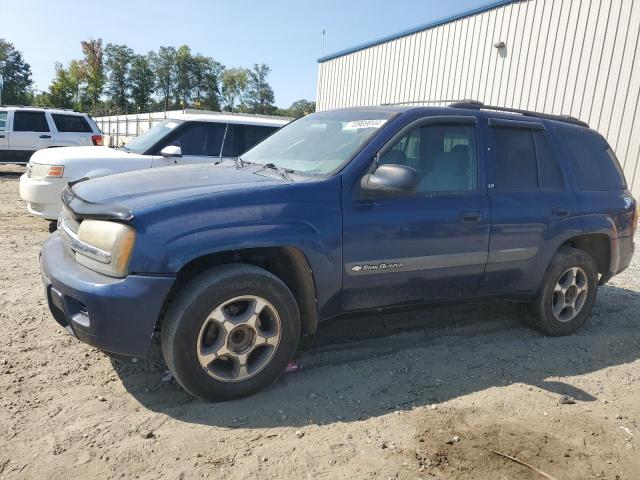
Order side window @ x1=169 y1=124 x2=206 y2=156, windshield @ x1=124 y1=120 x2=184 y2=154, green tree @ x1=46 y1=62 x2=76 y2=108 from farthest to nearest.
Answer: green tree @ x1=46 y1=62 x2=76 y2=108 < side window @ x1=169 y1=124 x2=206 y2=156 < windshield @ x1=124 y1=120 x2=184 y2=154

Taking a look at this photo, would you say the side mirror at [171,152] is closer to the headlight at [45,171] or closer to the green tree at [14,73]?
the headlight at [45,171]

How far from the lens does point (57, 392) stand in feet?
9.86

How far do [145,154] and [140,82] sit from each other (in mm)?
76478

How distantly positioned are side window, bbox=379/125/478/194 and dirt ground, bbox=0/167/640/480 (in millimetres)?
1312

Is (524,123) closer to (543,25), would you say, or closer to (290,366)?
(290,366)

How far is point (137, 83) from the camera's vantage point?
248 feet

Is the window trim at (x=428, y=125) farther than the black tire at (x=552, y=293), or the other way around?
the black tire at (x=552, y=293)

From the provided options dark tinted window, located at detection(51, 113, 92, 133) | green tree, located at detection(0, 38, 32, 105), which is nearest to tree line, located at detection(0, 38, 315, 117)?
green tree, located at detection(0, 38, 32, 105)

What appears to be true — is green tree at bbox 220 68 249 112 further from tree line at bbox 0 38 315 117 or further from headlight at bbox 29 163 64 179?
headlight at bbox 29 163 64 179

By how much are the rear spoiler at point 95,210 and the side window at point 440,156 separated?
5.69 ft

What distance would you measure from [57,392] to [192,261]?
→ 1.16 m

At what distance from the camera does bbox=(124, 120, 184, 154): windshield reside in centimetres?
716

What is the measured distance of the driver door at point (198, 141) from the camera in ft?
23.8

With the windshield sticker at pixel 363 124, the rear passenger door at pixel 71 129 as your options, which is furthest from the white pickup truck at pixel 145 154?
the rear passenger door at pixel 71 129
